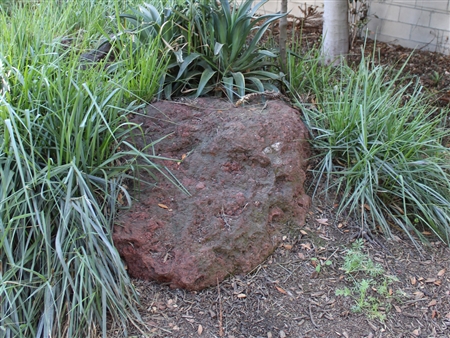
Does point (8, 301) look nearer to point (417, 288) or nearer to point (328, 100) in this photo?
point (417, 288)

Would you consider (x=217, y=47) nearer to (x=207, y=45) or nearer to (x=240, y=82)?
(x=207, y=45)

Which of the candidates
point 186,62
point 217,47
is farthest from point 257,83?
point 186,62

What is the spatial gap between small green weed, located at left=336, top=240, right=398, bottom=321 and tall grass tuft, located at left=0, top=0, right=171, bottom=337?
1302mm

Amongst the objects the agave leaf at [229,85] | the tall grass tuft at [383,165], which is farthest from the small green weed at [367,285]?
the agave leaf at [229,85]

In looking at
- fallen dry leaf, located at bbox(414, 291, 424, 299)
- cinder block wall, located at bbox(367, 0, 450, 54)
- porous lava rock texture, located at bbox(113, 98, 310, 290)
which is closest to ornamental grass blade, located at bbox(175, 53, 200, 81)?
porous lava rock texture, located at bbox(113, 98, 310, 290)

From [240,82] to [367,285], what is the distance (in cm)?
172

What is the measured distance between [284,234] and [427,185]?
1118mm

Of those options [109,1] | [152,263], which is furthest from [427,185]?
[109,1]

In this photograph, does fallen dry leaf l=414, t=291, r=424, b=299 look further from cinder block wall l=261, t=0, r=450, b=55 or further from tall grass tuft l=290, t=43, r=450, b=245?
cinder block wall l=261, t=0, r=450, b=55

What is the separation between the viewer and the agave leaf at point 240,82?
373 centimetres

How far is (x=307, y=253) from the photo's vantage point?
3.21 metres

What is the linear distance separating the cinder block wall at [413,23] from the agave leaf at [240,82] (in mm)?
1984

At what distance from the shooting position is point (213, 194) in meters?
3.17

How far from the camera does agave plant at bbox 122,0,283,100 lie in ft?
12.5
